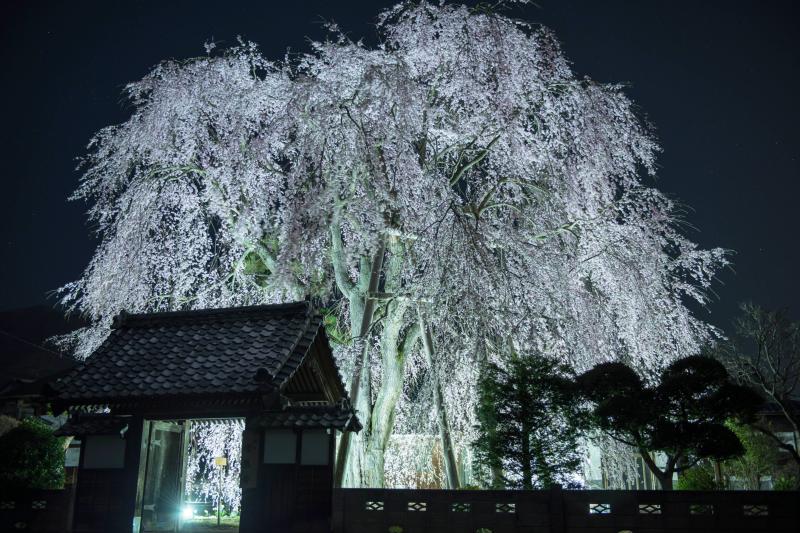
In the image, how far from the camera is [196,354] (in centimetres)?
847

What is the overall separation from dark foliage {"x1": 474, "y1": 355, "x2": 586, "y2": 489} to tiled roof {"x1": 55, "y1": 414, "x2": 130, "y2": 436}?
4.83 metres

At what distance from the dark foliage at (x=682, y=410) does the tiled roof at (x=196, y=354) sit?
14.1 feet

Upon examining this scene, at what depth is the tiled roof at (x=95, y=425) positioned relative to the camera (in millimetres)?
7930

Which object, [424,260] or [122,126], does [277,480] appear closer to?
[424,260]

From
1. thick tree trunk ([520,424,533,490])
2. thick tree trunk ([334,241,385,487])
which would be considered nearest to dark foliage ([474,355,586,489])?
thick tree trunk ([520,424,533,490])

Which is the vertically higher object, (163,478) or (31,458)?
(31,458)

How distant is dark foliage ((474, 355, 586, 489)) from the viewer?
9289 mm

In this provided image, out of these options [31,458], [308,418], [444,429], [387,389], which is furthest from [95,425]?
[387,389]

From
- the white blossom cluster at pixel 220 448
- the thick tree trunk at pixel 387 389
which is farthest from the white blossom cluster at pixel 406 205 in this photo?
the white blossom cluster at pixel 220 448

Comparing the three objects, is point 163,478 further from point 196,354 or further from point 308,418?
point 308,418

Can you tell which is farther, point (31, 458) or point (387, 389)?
point (387, 389)

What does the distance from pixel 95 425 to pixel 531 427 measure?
18.7 feet

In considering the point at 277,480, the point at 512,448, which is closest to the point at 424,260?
the point at 512,448

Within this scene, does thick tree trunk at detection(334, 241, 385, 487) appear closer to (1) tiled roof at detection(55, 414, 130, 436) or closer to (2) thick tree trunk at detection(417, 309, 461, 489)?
(2) thick tree trunk at detection(417, 309, 461, 489)
